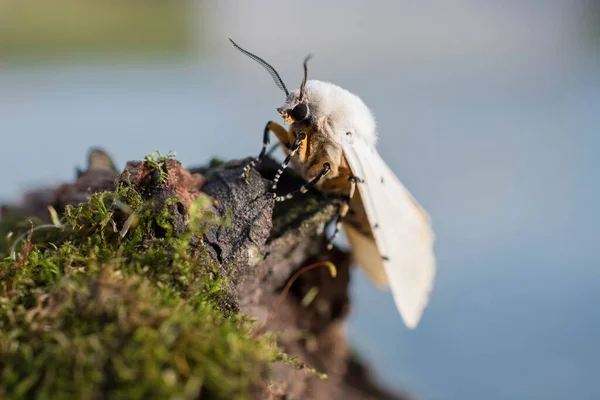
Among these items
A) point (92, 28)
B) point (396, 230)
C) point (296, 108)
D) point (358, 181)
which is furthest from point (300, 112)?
point (92, 28)

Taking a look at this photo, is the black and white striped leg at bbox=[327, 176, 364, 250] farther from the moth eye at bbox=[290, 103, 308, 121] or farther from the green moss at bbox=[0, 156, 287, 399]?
the green moss at bbox=[0, 156, 287, 399]

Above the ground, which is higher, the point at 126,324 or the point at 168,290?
the point at 168,290

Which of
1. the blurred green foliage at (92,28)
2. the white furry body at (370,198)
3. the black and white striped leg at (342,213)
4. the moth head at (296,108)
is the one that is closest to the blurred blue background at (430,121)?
the blurred green foliage at (92,28)

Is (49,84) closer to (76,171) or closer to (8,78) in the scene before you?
(8,78)

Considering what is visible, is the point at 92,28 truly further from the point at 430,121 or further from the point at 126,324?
the point at 126,324

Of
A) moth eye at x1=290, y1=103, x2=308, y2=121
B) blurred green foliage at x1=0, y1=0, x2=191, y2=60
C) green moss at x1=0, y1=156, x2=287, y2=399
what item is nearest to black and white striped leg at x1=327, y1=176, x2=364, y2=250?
moth eye at x1=290, y1=103, x2=308, y2=121
